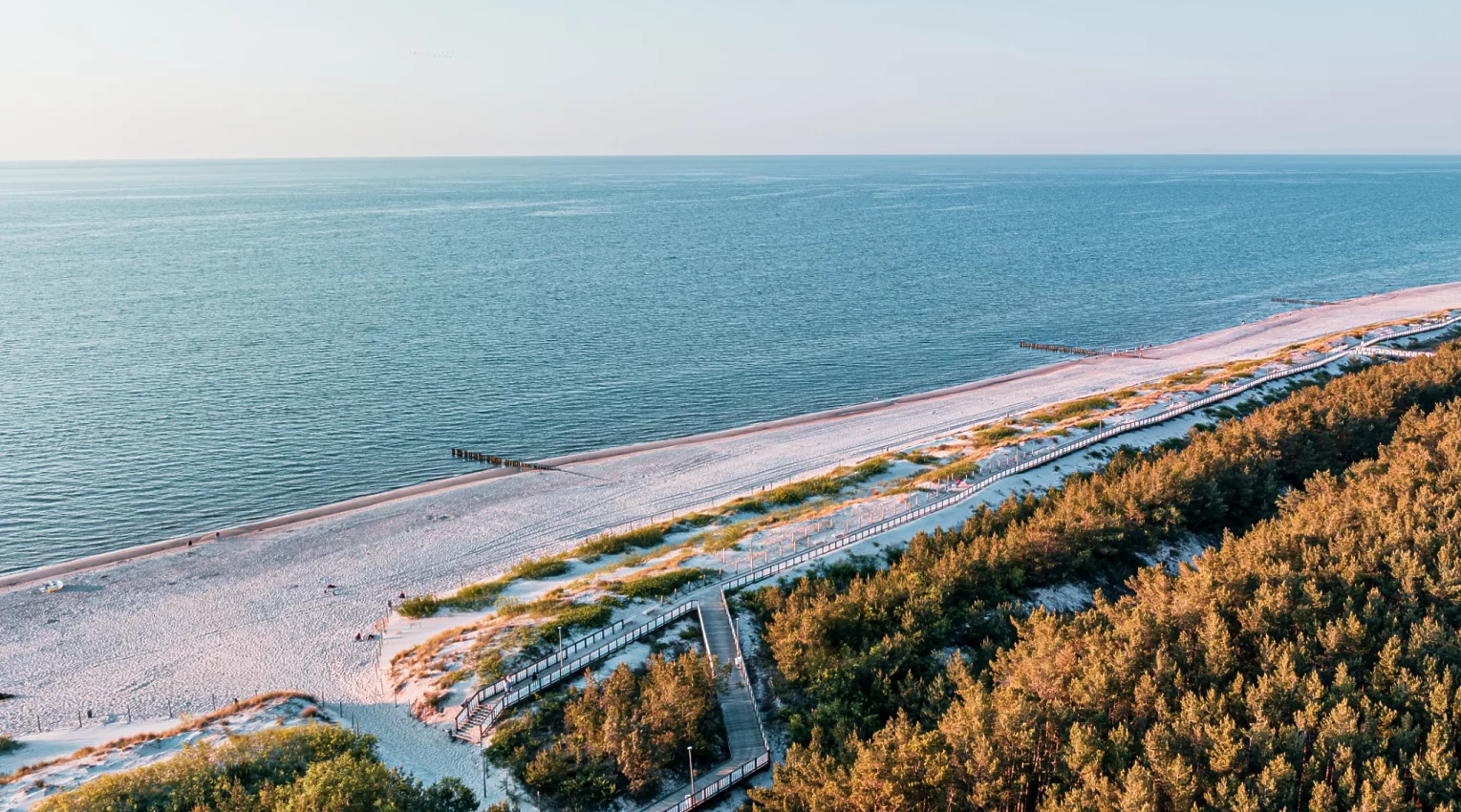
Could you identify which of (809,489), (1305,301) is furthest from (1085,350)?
(809,489)

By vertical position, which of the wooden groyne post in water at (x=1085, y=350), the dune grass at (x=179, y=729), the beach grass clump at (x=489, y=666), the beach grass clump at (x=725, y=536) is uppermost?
the wooden groyne post in water at (x=1085, y=350)

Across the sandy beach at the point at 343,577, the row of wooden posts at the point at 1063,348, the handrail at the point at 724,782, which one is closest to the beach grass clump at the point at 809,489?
the sandy beach at the point at 343,577

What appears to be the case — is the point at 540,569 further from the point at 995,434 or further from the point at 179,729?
the point at 995,434

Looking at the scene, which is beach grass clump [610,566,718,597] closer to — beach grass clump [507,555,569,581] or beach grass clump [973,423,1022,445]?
beach grass clump [507,555,569,581]

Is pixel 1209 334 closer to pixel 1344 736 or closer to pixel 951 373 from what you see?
pixel 951 373

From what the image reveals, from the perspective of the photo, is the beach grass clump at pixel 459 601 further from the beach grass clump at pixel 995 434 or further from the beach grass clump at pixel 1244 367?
the beach grass clump at pixel 1244 367

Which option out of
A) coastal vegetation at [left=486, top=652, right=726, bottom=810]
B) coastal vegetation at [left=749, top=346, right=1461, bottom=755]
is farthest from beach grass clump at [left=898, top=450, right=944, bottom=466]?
coastal vegetation at [left=486, top=652, right=726, bottom=810]

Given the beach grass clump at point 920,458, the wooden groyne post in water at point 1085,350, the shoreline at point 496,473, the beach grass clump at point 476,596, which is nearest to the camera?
the beach grass clump at point 476,596
